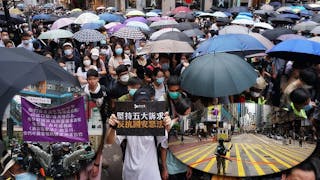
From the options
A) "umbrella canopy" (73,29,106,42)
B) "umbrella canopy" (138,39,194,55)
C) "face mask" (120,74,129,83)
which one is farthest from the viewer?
"umbrella canopy" (73,29,106,42)

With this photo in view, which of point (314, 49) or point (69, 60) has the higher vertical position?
point (314, 49)

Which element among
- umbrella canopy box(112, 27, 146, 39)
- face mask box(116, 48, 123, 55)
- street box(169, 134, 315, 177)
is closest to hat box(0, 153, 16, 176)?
street box(169, 134, 315, 177)

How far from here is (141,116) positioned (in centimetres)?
339

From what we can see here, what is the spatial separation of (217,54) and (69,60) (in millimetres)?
3752

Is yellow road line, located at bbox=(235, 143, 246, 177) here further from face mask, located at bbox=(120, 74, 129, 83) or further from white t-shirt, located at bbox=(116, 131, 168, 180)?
face mask, located at bbox=(120, 74, 129, 83)

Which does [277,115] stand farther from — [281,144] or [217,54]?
[217,54]

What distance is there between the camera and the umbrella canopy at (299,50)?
5.73 m

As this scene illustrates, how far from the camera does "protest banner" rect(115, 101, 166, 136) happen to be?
11.1 feet

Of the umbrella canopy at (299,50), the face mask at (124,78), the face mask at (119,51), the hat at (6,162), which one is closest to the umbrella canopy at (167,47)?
the face mask at (119,51)

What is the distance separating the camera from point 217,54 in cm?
495

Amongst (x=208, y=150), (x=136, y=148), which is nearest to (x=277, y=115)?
(x=208, y=150)

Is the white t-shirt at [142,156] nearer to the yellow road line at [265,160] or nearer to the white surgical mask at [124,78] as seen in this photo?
the yellow road line at [265,160]

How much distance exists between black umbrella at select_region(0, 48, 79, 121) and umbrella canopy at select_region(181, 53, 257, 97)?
66.3 inches

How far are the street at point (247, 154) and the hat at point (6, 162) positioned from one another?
4.93ft
